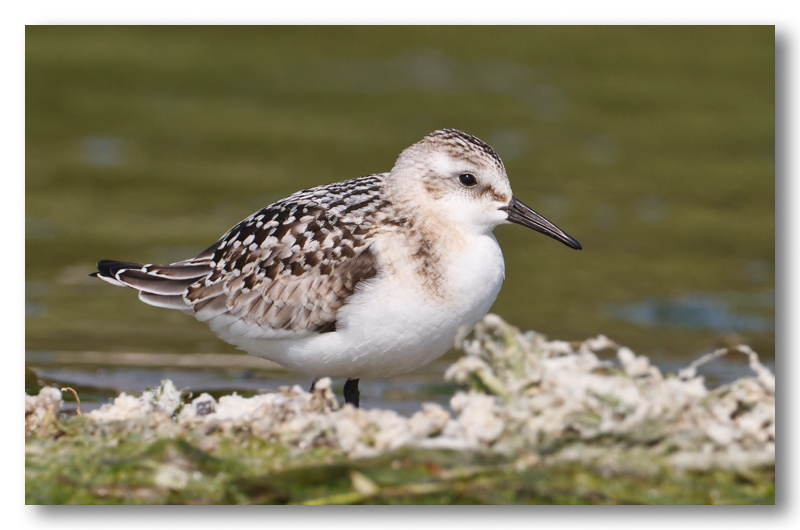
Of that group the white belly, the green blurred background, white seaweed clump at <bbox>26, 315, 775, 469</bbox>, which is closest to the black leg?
the white belly

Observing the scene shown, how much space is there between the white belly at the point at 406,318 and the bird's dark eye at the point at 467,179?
1.02 feet

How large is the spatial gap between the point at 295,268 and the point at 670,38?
36.5 feet

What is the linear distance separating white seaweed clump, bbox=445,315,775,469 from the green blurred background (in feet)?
14.2

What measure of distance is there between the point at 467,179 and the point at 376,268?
754mm

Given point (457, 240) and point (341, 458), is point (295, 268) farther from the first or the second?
point (341, 458)

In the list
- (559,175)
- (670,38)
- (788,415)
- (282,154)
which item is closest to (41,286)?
(282,154)

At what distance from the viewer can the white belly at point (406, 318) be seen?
5.89 metres

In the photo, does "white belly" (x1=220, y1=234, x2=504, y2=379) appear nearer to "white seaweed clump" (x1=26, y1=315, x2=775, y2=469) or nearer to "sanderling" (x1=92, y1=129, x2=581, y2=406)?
"sanderling" (x1=92, y1=129, x2=581, y2=406)

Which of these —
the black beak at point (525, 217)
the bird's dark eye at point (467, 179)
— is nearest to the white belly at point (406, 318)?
the black beak at point (525, 217)

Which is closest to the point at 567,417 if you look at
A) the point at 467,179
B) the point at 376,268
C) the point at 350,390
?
the point at 376,268

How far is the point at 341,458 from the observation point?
5359 mm

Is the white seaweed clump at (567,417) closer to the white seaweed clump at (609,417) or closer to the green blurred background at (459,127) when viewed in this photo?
the white seaweed clump at (609,417)

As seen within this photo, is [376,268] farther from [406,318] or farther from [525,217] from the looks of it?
[525,217]

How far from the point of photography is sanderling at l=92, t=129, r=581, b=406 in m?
5.95
